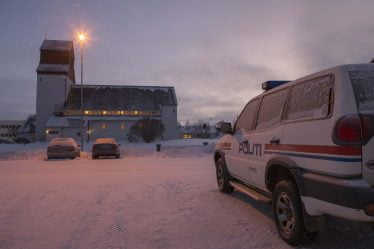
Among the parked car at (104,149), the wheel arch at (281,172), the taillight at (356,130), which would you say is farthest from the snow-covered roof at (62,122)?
the taillight at (356,130)

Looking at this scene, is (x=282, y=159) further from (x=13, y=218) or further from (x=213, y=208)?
(x=13, y=218)

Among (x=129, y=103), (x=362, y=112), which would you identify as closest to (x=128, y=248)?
(x=362, y=112)

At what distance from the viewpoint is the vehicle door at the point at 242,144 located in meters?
6.28

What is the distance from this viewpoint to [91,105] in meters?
63.6

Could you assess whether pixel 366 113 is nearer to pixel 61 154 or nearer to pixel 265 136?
pixel 265 136

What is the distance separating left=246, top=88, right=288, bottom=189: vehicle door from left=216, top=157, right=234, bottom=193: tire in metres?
1.67

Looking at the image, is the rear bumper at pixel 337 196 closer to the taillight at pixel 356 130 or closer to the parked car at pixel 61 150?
the taillight at pixel 356 130

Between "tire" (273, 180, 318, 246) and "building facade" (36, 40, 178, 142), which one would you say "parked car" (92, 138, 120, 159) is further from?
"building facade" (36, 40, 178, 142)

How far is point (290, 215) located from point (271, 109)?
177 cm

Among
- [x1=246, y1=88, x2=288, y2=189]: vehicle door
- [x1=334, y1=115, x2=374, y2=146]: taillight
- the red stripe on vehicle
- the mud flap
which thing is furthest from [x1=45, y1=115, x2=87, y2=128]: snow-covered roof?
[x1=334, y1=115, x2=374, y2=146]: taillight

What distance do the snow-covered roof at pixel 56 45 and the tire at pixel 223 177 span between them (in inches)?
2509

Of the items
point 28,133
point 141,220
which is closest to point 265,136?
point 141,220

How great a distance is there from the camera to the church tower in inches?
2479

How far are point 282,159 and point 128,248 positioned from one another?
2291 millimetres
